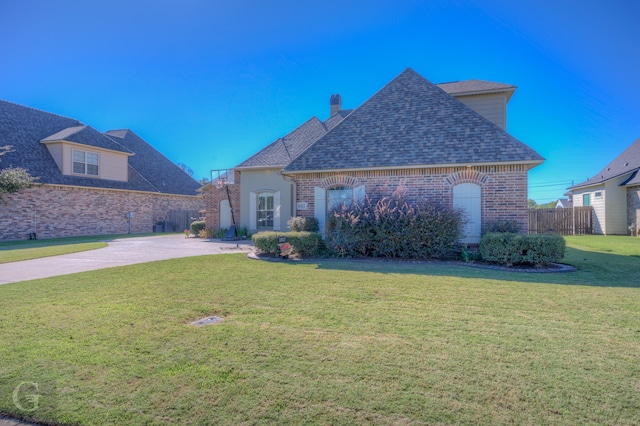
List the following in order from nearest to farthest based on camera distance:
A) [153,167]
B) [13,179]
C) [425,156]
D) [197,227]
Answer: [425,156] < [13,179] < [197,227] < [153,167]

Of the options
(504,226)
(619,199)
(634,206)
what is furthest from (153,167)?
(634,206)

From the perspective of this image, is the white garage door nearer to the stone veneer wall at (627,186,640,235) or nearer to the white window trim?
the white window trim

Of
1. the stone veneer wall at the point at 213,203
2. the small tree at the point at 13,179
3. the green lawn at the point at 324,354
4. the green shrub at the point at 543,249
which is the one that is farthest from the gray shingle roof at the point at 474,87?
the small tree at the point at 13,179

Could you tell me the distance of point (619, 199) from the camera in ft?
66.1

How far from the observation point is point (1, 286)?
6.39 m

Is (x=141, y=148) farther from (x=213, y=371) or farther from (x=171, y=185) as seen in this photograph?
(x=213, y=371)

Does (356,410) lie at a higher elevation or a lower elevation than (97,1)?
lower

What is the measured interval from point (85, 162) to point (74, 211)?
11.5ft

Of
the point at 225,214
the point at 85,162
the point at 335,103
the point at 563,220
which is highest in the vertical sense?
the point at 335,103

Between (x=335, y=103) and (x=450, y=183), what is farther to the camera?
(x=335, y=103)

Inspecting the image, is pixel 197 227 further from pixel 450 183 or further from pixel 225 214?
pixel 450 183

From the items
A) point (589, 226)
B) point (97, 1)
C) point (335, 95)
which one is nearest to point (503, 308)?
point (97, 1)

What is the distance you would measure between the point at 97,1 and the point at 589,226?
94.4 ft

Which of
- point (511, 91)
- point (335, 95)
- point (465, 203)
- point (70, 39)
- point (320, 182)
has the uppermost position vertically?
point (335, 95)
